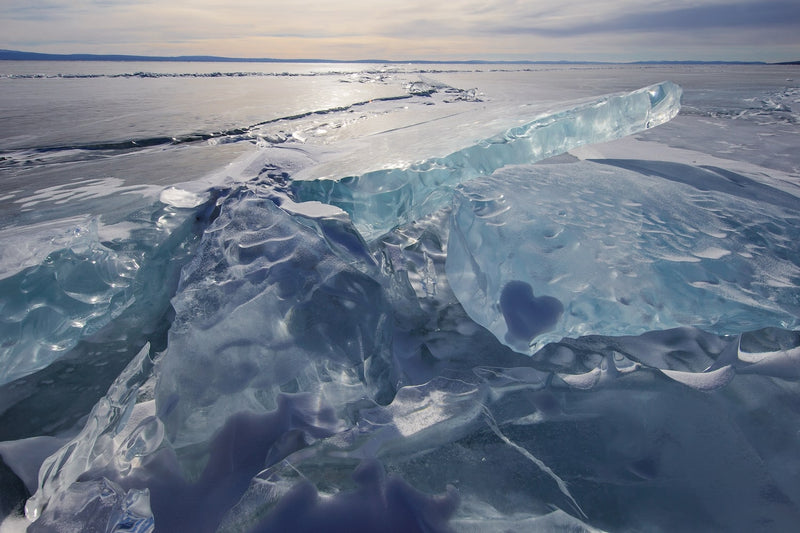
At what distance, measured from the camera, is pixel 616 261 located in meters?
1.28

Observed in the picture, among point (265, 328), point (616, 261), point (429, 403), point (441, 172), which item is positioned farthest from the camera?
point (441, 172)

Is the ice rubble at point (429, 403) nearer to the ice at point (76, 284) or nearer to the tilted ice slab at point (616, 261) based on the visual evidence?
the tilted ice slab at point (616, 261)

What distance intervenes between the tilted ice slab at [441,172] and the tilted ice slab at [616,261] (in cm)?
29

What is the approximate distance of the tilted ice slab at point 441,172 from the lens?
75.7 inches

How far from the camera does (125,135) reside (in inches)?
165

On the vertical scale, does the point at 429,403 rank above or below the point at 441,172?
below

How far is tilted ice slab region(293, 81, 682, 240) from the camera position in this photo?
192cm

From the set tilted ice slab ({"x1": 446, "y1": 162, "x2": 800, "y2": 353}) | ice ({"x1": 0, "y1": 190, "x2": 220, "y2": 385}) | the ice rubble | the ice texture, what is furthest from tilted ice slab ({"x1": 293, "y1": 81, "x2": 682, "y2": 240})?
the ice texture

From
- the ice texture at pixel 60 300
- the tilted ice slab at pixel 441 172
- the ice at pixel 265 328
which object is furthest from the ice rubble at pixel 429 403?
the tilted ice slab at pixel 441 172

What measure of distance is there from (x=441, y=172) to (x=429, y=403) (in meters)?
1.26

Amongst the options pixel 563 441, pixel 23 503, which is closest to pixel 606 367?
pixel 563 441

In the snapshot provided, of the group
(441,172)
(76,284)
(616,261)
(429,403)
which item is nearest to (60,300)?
(76,284)

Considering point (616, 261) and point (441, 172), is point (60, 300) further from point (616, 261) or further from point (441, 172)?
point (616, 261)

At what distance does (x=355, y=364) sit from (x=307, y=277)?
1.02ft
